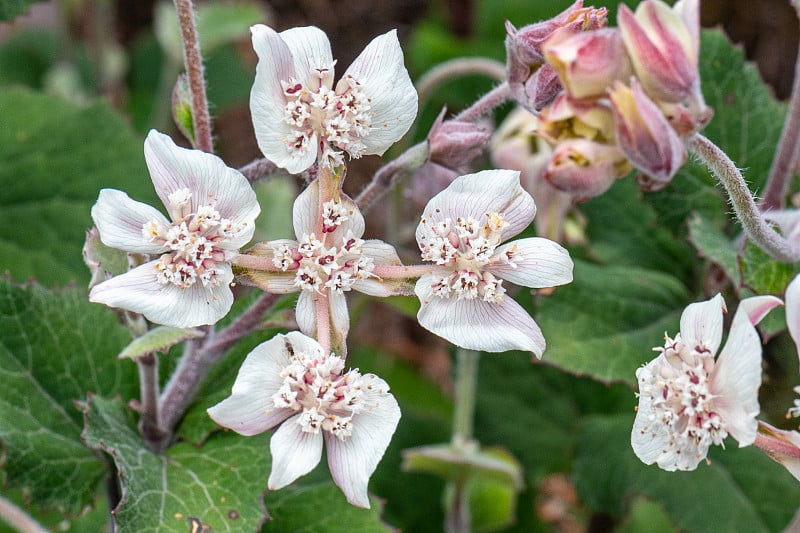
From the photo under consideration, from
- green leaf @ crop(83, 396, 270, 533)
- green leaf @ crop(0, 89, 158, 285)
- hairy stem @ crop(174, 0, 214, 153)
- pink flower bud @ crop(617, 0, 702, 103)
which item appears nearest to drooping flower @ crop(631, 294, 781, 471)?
pink flower bud @ crop(617, 0, 702, 103)

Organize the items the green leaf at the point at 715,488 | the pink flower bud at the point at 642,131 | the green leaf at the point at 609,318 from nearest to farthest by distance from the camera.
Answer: the pink flower bud at the point at 642,131 → the green leaf at the point at 609,318 → the green leaf at the point at 715,488

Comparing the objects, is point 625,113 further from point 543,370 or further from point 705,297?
point 543,370

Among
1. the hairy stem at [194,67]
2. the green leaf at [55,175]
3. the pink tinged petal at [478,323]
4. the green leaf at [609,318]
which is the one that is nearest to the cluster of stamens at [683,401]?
the pink tinged petal at [478,323]

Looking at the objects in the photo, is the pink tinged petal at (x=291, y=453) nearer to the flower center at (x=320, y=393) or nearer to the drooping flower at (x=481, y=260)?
the flower center at (x=320, y=393)

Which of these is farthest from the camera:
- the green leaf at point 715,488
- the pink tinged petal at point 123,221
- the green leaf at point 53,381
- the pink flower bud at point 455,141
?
the green leaf at point 715,488

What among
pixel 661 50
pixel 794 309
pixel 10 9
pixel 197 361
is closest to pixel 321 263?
pixel 197 361

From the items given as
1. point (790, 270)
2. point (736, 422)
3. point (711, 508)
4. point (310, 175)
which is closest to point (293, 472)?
point (310, 175)

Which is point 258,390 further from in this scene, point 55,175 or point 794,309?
point 55,175
